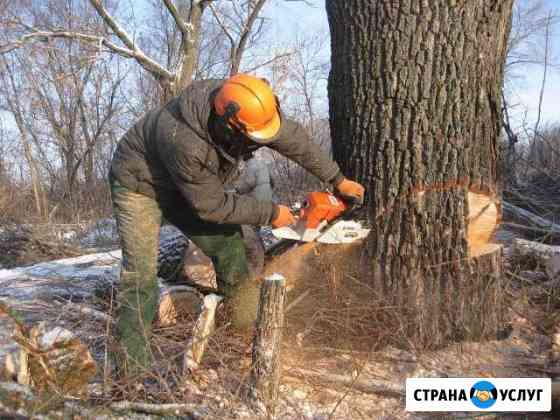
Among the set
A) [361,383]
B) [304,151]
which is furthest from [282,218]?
[361,383]

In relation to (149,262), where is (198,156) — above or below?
above

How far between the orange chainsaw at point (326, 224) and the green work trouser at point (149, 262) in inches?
16.7

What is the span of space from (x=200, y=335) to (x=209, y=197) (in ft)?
2.75

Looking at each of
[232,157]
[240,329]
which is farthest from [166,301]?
[232,157]

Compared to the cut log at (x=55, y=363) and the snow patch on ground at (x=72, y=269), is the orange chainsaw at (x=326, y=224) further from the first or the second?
the snow patch on ground at (x=72, y=269)

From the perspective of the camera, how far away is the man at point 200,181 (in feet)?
7.50

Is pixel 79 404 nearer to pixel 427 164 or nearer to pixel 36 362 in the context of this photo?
pixel 36 362

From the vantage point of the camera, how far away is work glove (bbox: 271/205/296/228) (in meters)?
2.66

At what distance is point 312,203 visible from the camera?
2.61 meters

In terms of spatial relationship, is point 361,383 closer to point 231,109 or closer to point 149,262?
point 149,262

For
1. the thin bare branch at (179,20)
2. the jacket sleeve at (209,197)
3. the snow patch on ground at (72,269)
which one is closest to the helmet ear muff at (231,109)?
the jacket sleeve at (209,197)

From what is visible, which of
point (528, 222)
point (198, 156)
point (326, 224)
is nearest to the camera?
point (198, 156)

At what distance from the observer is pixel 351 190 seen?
2617mm

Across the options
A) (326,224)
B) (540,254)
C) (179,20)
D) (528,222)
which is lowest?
(540,254)
